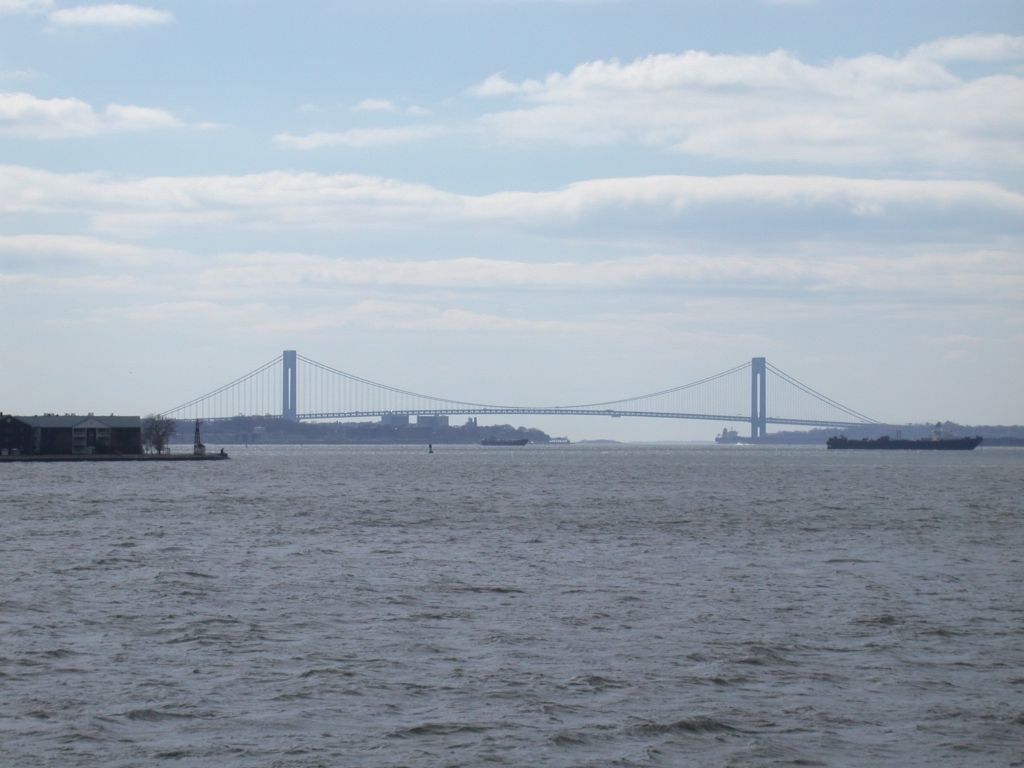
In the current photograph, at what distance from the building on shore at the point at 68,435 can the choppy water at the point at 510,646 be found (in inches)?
3060

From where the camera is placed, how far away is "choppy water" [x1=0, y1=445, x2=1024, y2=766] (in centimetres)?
1277

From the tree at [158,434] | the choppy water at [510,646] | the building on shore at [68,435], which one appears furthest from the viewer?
the tree at [158,434]

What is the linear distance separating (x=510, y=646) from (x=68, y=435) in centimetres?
10253

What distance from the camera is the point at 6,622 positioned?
19.2 meters

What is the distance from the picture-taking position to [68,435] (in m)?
114

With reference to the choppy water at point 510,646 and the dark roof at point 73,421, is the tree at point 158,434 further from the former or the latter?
the choppy water at point 510,646

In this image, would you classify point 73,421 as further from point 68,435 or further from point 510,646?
point 510,646

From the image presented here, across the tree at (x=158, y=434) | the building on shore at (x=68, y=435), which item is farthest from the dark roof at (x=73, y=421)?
the tree at (x=158, y=434)

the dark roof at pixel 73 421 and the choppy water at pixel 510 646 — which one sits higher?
the dark roof at pixel 73 421

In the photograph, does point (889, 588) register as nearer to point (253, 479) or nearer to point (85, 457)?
point (253, 479)

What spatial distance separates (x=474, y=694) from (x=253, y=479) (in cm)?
6624

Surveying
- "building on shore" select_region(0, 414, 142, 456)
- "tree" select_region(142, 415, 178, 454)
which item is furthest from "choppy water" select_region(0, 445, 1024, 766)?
→ "tree" select_region(142, 415, 178, 454)

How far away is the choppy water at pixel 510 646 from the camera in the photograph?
41.9ft

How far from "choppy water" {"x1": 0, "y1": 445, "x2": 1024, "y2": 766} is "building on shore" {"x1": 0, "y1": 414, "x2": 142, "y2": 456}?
255ft
